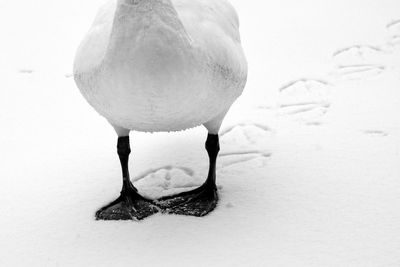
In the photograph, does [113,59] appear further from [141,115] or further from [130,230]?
[130,230]

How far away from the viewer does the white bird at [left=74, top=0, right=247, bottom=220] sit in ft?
8.98

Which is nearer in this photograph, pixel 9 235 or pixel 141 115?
pixel 141 115

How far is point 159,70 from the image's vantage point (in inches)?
107

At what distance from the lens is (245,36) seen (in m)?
7.40

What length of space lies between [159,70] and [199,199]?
4.03 feet

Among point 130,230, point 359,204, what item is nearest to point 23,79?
point 130,230

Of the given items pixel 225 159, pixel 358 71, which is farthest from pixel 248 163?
pixel 358 71

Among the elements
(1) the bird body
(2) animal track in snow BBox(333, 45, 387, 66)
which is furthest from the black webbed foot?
(2) animal track in snow BBox(333, 45, 387, 66)

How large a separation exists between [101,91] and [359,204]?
72.4 inches

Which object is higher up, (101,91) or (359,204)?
(101,91)

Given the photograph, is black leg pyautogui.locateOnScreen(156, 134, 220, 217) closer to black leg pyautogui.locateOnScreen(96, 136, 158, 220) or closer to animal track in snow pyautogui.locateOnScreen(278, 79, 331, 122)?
black leg pyautogui.locateOnScreen(96, 136, 158, 220)

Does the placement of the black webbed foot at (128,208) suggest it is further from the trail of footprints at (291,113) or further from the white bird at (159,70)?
the trail of footprints at (291,113)

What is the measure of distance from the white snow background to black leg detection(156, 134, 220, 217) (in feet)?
0.27

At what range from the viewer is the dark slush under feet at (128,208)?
347 cm
